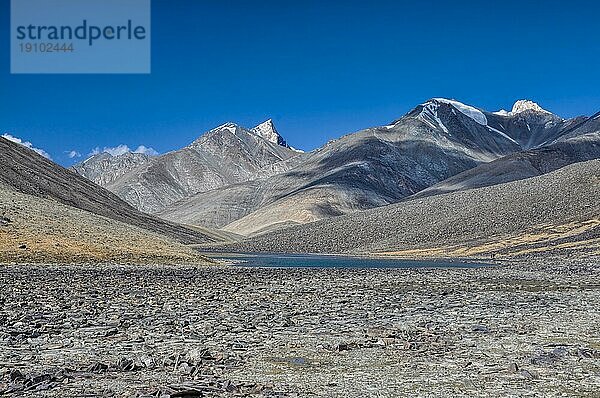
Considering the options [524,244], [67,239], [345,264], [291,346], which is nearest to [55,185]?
[345,264]

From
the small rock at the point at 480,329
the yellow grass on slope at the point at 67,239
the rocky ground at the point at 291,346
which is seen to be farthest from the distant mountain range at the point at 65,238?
the small rock at the point at 480,329

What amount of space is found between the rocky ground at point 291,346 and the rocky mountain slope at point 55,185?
4287 inches

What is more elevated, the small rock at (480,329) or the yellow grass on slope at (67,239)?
the yellow grass on slope at (67,239)

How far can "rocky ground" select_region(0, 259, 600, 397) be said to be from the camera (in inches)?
484

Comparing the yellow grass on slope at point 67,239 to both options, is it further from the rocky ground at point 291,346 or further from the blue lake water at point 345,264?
the rocky ground at point 291,346

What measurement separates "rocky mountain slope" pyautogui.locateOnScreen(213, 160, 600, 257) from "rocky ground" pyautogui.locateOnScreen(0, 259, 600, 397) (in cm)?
8950

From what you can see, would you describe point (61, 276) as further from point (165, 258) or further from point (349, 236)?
point (349, 236)

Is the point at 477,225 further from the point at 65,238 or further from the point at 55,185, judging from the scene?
the point at 65,238

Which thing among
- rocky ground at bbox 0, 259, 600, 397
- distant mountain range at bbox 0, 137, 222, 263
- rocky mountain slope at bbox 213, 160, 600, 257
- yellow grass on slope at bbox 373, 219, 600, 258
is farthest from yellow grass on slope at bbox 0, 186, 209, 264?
rocky mountain slope at bbox 213, 160, 600, 257

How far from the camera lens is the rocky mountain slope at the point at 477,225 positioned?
406ft

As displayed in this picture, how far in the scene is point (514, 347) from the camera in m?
16.8

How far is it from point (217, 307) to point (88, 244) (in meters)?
46.3

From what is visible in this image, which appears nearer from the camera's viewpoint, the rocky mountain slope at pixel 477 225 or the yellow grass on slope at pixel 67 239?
the yellow grass on slope at pixel 67 239

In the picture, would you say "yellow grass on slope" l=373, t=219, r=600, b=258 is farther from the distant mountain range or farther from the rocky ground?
the rocky ground
